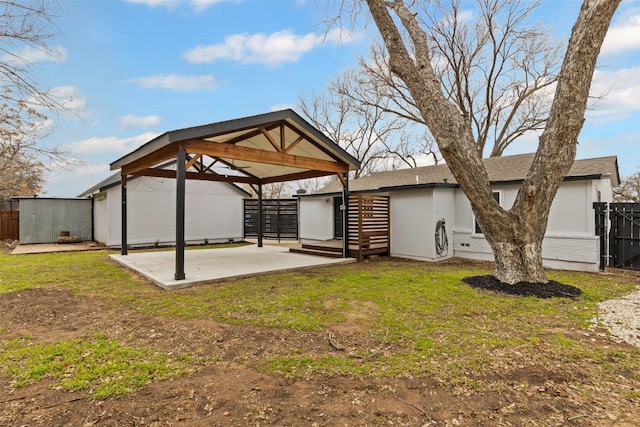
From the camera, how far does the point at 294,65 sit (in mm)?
13625

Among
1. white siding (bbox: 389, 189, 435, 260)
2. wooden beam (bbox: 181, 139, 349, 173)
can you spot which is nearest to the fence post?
white siding (bbox: 389, 189, 435, 260)

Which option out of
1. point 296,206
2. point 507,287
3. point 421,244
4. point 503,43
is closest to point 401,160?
point 503,43

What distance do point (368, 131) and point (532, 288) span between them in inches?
772

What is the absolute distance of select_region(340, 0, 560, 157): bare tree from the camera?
50.5 ft

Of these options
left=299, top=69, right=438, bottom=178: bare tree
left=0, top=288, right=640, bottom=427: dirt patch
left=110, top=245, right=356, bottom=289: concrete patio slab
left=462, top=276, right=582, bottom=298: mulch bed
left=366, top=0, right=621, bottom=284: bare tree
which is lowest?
left=0, top=288, right=640, bottom=427: dirt patch

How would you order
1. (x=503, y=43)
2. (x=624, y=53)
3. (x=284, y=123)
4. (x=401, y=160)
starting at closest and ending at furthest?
(x=284, y=123), (x=624, y=53), (x=503, y=43), (x=401, y=160)

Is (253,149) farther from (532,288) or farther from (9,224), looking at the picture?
(9,224)

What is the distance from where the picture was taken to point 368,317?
4156 millimetres

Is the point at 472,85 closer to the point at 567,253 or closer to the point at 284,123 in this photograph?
the point at 567,253

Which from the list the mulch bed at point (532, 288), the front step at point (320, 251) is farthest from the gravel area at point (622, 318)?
the front step at point (320, 251)

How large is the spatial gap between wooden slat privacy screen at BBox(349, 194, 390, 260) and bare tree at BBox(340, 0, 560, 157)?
26.8 ft

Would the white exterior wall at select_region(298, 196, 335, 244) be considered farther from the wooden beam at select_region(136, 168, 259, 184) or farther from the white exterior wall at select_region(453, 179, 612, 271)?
the white exterior wall at select_region(453, 179, 612, 271)

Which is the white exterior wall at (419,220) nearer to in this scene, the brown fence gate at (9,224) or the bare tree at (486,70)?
the bare tree at (486,70)

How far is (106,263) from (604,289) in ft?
36.8
